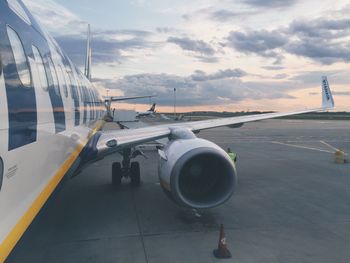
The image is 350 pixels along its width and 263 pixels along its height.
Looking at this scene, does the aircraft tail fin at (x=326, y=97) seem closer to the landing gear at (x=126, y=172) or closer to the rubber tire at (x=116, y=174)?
the landing gear at (x=126, y=172)

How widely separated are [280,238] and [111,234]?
3.11m

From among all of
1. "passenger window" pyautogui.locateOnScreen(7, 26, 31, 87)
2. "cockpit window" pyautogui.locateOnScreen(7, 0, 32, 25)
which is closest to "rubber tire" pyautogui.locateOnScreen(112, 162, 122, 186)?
"cockpit window" pyautogui.locateOnScreen(7, 0, 32, 25)

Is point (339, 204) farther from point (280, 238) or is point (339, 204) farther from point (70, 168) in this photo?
point (70, 168)

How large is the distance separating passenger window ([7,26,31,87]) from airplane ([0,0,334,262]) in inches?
0.4

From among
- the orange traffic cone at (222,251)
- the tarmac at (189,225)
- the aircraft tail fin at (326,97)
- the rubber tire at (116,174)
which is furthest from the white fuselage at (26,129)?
the aircraft tail fin at (326,97)

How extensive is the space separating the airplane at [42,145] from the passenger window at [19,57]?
11mm

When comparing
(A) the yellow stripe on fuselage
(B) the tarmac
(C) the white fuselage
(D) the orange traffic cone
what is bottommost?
(B) the tarmac

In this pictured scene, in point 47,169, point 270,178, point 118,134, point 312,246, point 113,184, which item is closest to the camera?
point 47,169

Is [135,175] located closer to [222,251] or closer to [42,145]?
[222,251]

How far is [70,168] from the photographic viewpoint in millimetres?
5875

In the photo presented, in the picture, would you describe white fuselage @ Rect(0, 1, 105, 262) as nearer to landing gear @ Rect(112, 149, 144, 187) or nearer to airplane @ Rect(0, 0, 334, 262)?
airplane @ Rect(0, 0, 334, 262)

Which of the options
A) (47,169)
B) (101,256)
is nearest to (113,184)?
(101,256)

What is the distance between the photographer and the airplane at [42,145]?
3.10 metres

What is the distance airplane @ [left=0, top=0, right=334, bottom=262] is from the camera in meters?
3.10
